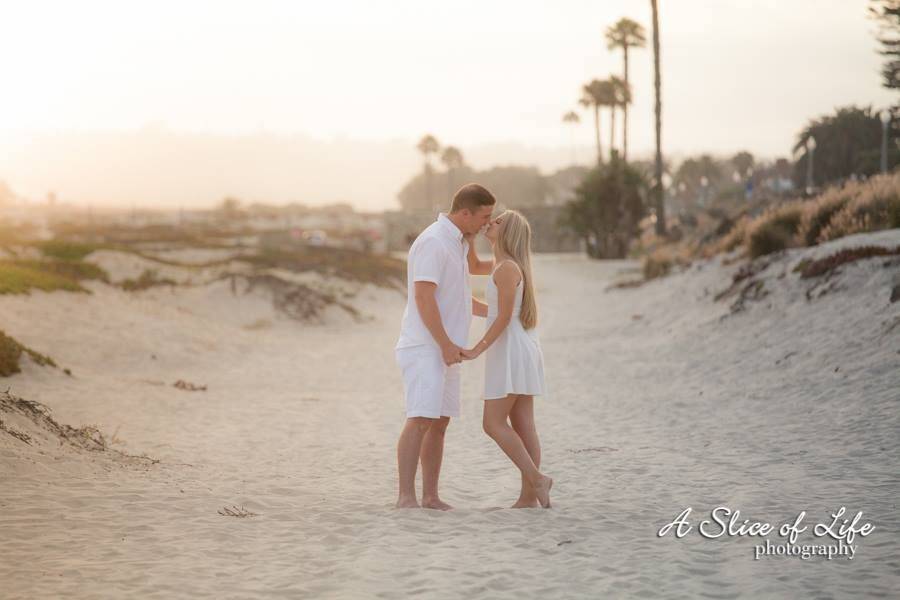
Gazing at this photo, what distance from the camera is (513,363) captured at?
23.7 ft

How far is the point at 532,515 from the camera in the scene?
283 inches

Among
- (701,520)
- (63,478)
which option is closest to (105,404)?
(63,478)

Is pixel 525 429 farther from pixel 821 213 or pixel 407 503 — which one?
pixel 821 213

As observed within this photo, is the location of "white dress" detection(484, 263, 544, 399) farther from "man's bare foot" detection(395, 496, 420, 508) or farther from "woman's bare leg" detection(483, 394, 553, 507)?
"man's bare foot" detection(395, 496, 420, 508)

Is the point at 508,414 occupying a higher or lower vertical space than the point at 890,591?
higher

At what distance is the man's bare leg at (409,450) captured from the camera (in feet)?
23.4

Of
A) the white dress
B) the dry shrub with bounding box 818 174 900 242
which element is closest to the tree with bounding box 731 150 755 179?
the dry shrub with bounding box 818 174 900 242

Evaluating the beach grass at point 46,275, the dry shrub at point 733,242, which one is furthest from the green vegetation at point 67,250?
the dry shrub at point 733,242

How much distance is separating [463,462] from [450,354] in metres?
3.06

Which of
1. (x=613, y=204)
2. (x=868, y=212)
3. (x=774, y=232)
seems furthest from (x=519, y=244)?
(x=613, y=204)

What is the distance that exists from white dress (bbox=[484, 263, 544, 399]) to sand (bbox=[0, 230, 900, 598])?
92 cm

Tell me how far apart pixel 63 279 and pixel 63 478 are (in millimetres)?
15218

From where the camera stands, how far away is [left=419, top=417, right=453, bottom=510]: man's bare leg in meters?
7.38

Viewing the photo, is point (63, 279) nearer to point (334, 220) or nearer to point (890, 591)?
point (890, 591)
